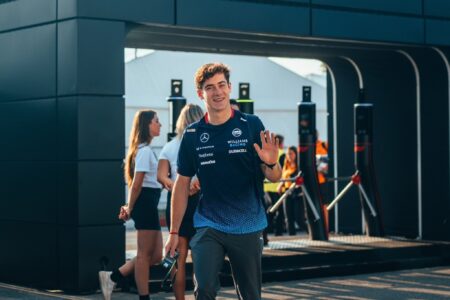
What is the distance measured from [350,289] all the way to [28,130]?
3.84m

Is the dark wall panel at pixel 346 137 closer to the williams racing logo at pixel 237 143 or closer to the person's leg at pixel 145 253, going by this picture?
the person's leg at pixel 145 253

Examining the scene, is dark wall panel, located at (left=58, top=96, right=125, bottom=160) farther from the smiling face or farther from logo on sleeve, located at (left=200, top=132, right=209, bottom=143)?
logo on sleeve, located at (left=200, top=132, right=209, bottom=143)

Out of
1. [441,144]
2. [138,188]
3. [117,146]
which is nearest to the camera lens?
[138,188]

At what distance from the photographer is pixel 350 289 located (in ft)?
33.4

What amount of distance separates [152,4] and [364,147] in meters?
4.74

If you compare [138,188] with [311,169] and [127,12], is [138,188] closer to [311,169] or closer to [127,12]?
[127,12]

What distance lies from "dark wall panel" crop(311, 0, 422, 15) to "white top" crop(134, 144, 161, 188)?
4.00 meters

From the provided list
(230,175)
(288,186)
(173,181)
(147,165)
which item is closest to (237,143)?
(230,175)

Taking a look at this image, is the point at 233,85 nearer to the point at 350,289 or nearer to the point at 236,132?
the point at 350,289

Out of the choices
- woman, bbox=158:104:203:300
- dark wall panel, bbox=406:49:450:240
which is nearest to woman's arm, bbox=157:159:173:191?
woman, bbox=158:104:203:300

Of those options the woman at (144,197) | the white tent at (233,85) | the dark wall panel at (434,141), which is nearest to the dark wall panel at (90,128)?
the woman at (144,197)

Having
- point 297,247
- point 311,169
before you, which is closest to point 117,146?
point 297,247

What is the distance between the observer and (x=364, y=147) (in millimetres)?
13898

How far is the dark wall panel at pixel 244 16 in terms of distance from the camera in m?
10.6
